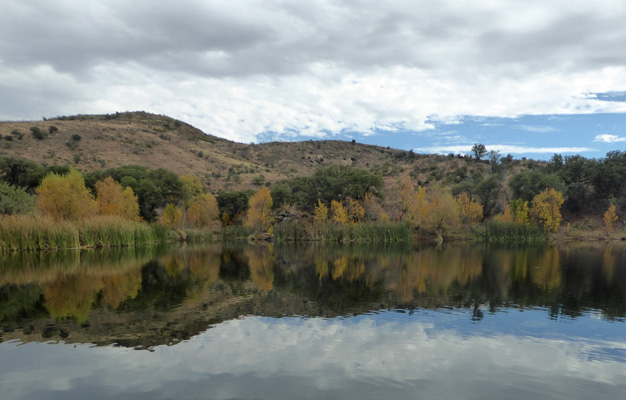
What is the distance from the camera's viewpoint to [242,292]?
1606 cm

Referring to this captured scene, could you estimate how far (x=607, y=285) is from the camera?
18.1 m

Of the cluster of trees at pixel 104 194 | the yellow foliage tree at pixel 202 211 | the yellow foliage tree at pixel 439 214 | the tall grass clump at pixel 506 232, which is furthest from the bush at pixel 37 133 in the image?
the tall grass clump at pixel 506 232

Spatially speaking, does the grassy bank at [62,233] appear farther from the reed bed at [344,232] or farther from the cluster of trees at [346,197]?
the reed bed at [344,232]

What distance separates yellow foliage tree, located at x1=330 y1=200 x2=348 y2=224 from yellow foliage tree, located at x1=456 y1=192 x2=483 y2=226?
16.0 m

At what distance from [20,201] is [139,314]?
29.9 m

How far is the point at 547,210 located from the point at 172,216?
166 feet

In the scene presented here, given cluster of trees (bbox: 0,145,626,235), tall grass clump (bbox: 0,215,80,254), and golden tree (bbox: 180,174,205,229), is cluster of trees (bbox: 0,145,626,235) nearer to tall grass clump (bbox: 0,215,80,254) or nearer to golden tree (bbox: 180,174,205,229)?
golden tree (bbox: 180,174,205,229)

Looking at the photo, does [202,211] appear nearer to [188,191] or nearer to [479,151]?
[188,191]

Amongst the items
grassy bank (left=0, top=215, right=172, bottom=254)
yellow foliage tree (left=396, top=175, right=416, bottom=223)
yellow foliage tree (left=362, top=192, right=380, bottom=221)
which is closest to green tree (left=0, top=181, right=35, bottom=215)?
grassy bank (left=0, top=215, right=172, bottom=254)

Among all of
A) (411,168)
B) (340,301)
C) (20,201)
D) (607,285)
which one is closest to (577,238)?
(411,168)

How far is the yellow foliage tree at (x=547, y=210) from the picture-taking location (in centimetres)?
5559

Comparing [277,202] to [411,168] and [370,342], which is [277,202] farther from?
[370,342]

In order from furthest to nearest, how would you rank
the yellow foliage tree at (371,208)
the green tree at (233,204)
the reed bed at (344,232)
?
the green tree at (233,204)
the yellow foliage tree at (371,208)
the reed bed at (344,232)

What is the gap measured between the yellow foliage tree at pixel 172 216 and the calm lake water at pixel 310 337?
116 ft
